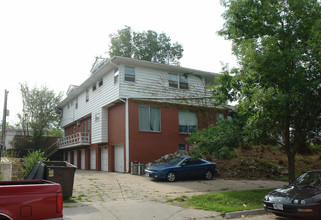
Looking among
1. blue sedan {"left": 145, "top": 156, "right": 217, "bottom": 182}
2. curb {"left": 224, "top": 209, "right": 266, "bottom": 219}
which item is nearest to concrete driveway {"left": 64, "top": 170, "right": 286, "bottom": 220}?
curb {"left": 224, "top": 209, "right": 266, "bottom": 219}

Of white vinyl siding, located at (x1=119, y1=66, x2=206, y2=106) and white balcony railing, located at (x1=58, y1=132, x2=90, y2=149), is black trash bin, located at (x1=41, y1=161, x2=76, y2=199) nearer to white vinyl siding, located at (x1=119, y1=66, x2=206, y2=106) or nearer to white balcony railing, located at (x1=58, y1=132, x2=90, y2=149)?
white vinyl siding, located at (x1=119, y1=66, x2=206, y2=106)

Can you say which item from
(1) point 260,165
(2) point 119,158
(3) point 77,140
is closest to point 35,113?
(3) point 77,140

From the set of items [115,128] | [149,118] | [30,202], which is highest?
[149,118]

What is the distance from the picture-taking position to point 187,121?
2222 centimetres

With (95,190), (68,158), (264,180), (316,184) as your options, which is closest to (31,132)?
(68,158)

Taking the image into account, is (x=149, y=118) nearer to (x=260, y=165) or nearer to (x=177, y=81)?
(x=177, y=81)

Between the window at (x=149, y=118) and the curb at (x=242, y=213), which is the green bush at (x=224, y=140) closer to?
the curb at (x=242, y=213)

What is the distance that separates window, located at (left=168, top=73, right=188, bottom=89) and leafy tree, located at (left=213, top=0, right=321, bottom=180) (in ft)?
32.4

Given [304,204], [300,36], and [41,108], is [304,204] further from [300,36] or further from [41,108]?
[41,108]

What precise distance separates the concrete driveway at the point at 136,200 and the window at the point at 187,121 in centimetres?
780

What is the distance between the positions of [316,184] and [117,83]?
1449cm

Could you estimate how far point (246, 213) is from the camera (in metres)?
8.17

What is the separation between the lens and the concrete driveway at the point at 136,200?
773 cm

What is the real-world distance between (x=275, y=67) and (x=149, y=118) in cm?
1177
